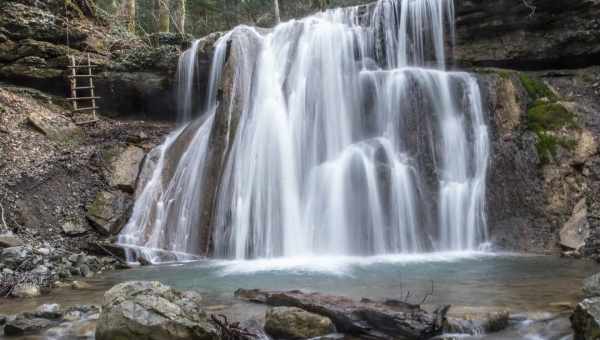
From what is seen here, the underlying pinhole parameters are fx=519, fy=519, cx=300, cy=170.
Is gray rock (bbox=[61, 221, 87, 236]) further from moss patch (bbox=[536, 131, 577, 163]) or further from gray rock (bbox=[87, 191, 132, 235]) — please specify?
moss patch (bbox=[536, 131, 577, 163])

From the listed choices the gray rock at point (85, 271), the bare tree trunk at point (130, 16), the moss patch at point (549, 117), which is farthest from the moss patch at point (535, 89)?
the bare tree trunk at point (130, 16)

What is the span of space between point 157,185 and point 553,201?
871cm

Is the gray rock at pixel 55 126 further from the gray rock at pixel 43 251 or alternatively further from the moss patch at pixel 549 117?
Result: the moss patch at pixel 549 117

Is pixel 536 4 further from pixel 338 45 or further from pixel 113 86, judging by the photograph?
pixel 113 86

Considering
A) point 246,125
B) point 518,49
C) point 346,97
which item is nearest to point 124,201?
point 246,125

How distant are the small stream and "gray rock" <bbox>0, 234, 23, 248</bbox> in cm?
185

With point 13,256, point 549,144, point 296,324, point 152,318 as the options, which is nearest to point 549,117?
point 549,144

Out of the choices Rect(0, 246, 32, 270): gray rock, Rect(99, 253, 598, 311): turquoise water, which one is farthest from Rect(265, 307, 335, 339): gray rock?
Rect(0, 246, 32, 270): gray rock

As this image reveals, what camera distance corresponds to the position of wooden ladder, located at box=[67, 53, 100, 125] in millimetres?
14977

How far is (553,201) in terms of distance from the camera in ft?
34.5

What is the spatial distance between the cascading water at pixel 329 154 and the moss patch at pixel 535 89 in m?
1.42

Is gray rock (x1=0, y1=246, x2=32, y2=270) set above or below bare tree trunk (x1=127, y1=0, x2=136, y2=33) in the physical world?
below

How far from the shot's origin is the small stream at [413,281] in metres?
5.52

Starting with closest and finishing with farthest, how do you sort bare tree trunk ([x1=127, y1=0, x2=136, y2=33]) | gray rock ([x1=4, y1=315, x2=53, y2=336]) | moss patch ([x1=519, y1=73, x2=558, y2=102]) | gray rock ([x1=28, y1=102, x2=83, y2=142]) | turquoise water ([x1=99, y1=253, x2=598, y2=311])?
gray rock ([x1=4, y1=315, x2=53, y2=336]), turquoise water ([x1=99, y1=253, x2=598, y2=311]), moss patch ([x1=519, y1=73, x2=558, y2=102]), gray rock ([x1=28, y1=102, x2=83, y2=142]), bare tree trunk ([x1=127, y1=0, x2=136, y2=33])
